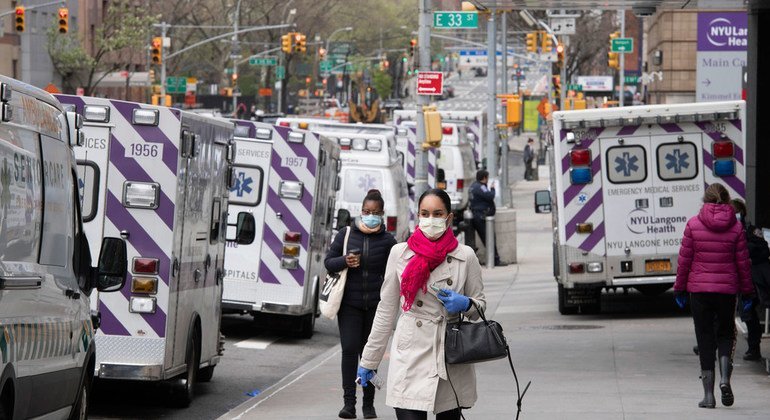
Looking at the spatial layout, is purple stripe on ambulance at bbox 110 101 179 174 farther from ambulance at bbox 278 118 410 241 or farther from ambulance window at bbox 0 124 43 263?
ambulance at bbox 278 118 410 241

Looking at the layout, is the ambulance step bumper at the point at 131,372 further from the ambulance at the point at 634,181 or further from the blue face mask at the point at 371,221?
the ambulance at the point at 634,181

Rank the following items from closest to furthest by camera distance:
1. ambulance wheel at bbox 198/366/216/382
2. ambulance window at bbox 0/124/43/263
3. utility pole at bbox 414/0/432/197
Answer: ambulance window at bbox 0/124/43/263
ambulance wheel at bbox 198/366/216/382
utility pole at bbox 414/0/432/197

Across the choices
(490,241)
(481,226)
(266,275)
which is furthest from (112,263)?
(481,226)

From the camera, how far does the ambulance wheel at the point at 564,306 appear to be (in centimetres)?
2036

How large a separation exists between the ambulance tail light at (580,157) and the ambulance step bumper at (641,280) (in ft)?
4.95

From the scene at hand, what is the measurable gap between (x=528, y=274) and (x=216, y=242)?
609 inches

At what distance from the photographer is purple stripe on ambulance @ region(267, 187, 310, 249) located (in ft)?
57.6

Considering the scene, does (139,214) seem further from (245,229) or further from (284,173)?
(284,173)

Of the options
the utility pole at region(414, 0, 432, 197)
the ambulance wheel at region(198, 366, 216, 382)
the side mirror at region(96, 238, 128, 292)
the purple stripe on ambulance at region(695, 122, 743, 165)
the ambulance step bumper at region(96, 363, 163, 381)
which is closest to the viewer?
the side mirror at region(96, 238, 128, 292)

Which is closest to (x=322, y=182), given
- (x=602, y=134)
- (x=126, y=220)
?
(x=602, y=134)

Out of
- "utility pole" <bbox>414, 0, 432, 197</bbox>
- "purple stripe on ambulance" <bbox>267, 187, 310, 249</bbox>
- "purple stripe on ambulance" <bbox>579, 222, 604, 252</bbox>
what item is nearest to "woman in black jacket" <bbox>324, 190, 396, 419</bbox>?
"purple stripe on ambulance" <bbox>267, 187, 310, 249</bbox>

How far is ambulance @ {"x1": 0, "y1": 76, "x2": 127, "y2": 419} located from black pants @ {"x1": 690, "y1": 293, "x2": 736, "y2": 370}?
15.7ft

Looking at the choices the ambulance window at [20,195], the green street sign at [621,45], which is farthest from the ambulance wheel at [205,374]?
the green street sign at [621,45]

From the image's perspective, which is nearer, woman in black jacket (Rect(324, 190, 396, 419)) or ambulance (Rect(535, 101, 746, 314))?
woman in black jacket (Rect(324, 190, 396, 419))
